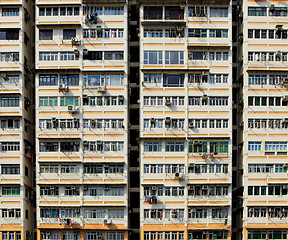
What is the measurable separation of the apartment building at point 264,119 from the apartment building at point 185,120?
131 cm

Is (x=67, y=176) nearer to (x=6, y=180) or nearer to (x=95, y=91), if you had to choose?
(x=6, y=180)

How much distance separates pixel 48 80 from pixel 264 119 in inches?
643

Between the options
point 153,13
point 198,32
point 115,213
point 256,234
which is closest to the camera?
point 256,234

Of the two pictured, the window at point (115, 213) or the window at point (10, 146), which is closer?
the window at point (115, 213)

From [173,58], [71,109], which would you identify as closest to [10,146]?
[71,109]

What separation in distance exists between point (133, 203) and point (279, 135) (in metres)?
12.3

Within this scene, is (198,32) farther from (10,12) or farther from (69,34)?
(10,12)

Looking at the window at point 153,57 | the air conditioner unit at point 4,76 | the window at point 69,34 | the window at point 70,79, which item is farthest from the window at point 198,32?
the air conditioner unit at point 4,76

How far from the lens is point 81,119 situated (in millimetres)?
30562

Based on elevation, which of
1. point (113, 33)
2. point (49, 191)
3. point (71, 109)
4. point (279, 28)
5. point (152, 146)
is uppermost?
point (279, 28)

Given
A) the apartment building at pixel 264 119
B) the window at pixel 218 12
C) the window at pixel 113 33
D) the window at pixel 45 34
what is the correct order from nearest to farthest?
the apartment building at pixel 264 119 → the window at pixel 113 33 → the window at pixel 45 34 → the window at pixel 218 12

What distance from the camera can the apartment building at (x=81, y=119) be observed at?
3011 cm

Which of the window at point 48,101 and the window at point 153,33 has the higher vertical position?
the window at point 153,33

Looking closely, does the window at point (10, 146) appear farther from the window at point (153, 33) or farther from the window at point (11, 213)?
the window at point (153, 33)
